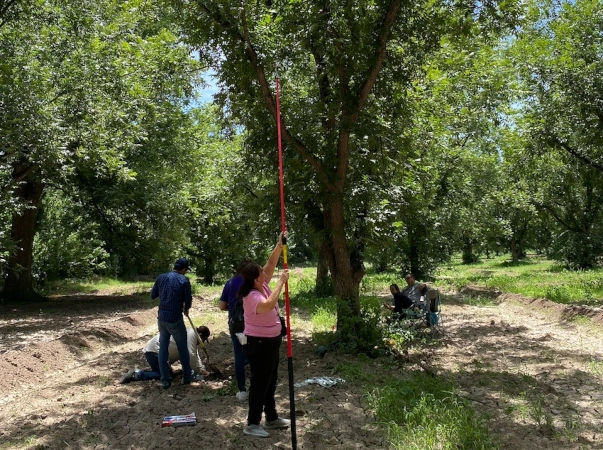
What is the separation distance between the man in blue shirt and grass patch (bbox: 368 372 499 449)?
8.78 ft

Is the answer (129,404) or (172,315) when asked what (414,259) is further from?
(129,404)

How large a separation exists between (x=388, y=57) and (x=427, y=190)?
335 inches

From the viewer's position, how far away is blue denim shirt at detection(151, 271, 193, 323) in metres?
7.19

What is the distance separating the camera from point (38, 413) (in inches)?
255

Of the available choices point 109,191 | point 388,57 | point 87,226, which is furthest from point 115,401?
point 87,226

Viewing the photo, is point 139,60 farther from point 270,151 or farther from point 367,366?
point 367,366

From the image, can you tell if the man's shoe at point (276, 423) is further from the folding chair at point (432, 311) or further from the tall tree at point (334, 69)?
the folding chair at point (432, 311)

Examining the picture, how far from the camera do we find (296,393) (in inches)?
273

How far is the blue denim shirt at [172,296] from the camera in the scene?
7191mm

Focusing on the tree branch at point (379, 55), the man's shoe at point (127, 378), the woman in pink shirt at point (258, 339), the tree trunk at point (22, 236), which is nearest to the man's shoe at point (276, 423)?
the woman in pink shirt at point (258, 339)

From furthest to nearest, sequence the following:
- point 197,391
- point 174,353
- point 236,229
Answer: point 236,229
point 174,353
point 197,391

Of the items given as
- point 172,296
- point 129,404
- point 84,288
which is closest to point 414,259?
point 84,288

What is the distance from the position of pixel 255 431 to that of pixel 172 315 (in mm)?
2385

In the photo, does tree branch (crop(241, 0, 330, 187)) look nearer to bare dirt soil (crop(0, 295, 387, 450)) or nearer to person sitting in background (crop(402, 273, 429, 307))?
bare dirt soil (crop(0, 295, 387, 450))
